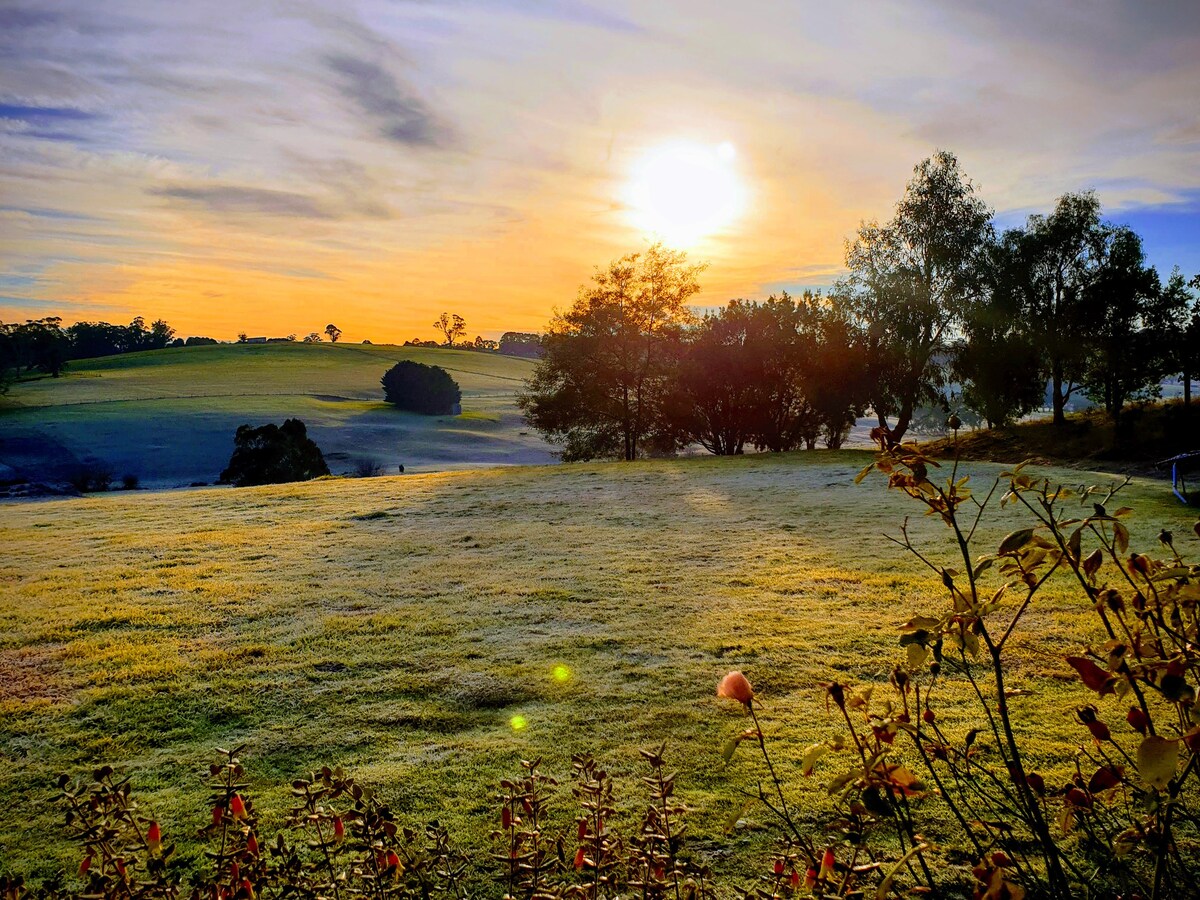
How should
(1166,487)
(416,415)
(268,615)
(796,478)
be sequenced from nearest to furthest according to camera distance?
(268,615) < (1166,487) < (796,478) < (416,415)

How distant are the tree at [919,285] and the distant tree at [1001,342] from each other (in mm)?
524

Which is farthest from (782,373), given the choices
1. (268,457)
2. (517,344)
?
(517,344)

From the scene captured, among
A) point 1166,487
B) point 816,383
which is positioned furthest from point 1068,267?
point 1166,487

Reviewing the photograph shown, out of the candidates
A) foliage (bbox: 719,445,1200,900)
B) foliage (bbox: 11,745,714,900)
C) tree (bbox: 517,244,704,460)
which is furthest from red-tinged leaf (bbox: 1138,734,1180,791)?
tree (bbox: 517,244,704,460)

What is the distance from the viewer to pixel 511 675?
5.78 meters

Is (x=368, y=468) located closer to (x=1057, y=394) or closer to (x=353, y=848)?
(x=1057, y=394)

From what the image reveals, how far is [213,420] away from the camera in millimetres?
48781

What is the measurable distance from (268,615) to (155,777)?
3.49 metres

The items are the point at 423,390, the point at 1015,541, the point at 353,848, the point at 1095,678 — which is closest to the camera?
the point at 1095,678

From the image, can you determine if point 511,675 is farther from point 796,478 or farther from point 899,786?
point 796,478

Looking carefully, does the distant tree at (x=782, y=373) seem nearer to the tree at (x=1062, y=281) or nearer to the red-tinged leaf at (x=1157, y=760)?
the tree at (x=1062, y=281)

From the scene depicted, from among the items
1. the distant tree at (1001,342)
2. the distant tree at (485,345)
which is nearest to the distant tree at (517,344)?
the distant tree at (485,345)

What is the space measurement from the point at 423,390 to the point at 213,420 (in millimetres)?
18809

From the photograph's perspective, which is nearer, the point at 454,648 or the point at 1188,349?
the point at 454,648
